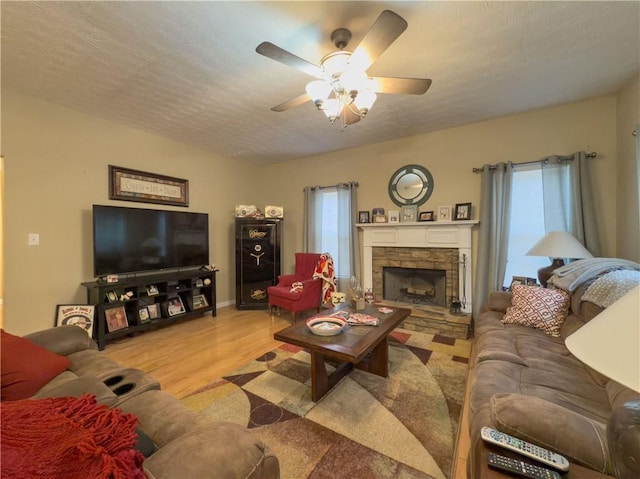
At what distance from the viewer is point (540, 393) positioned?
4.27 feet

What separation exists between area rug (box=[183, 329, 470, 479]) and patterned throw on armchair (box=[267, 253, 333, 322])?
1.02 meters

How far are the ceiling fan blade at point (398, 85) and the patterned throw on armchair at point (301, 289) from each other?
252 centimetres

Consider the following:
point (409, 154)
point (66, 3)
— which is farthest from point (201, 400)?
point (409, 154)

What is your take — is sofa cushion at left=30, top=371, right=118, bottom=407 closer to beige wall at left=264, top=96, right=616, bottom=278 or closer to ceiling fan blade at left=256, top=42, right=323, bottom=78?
ceiling fan blade at left=256, top=42, right=323, bottom=78

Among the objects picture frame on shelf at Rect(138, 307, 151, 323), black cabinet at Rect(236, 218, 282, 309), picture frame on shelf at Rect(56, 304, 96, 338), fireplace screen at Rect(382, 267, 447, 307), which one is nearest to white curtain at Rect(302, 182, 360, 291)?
fireplace screen at Rect(382, 267, 447, 307)

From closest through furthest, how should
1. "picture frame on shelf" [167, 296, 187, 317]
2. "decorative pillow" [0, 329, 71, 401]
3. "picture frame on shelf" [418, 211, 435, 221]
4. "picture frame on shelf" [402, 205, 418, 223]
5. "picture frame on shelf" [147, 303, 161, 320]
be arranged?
"decorative pillow" [0, 329, 71, 401] < "picture frame on shelf" [147, 303, 161, 320] < "picture frame on shelf" [167, 296, 187, 317] < "picture frame on shelf" [418, 211, 435, 221] < "picture frame on shelf" [402, 205, 418, 223]

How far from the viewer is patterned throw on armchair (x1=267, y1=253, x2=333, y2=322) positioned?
3543 millimetres

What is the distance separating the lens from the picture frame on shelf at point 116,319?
2908 mm

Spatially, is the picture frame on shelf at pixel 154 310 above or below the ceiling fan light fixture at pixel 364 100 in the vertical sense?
below

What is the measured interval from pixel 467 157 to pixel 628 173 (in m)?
1.41

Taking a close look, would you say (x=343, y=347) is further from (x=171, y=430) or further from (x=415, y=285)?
(x=415, y=285)

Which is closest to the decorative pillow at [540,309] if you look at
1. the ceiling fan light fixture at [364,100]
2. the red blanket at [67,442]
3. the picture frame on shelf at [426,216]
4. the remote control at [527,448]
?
the picture frame on shelf at [426,216]

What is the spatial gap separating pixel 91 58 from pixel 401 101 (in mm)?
2711

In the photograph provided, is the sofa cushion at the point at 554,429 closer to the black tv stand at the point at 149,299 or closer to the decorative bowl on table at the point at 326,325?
the decorative bowl on table at the point at 326,325
